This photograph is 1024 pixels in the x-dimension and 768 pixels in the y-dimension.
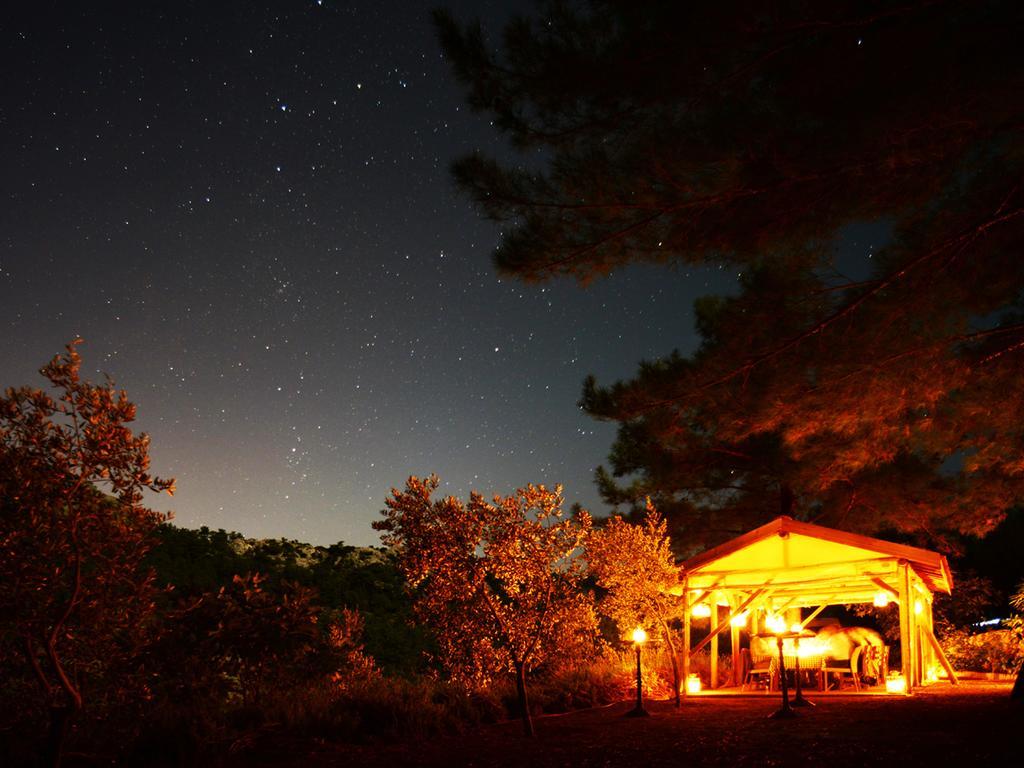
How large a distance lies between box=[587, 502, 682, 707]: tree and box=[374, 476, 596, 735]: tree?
149 inches

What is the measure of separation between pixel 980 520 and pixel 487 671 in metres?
10.2

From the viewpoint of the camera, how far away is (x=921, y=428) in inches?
481

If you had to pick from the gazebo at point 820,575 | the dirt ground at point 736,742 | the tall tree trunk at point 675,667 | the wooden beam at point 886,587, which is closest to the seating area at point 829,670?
the gazebo at point 820,575

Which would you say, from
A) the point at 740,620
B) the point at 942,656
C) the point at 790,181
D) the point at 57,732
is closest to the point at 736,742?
the point at 790,181

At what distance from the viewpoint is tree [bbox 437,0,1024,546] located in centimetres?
732

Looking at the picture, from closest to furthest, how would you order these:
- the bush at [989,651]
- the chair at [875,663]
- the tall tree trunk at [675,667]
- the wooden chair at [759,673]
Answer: the tall tree trunk at [675,667] → the chair at [875,663] → the wooden chair at [759,673] → the bush at [989,651]

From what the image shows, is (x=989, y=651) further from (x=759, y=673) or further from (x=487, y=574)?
(x=487, y=574)

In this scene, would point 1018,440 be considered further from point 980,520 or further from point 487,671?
point 487,671

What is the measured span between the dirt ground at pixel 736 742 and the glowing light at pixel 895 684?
167 cm

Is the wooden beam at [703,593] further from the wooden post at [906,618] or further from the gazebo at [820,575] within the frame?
the wooden post at [906,618]

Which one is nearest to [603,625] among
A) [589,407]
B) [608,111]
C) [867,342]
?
[589,407]

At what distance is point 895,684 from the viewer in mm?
12961

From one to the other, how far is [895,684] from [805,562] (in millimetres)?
2456

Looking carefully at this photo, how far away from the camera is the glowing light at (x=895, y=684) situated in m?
12.9
